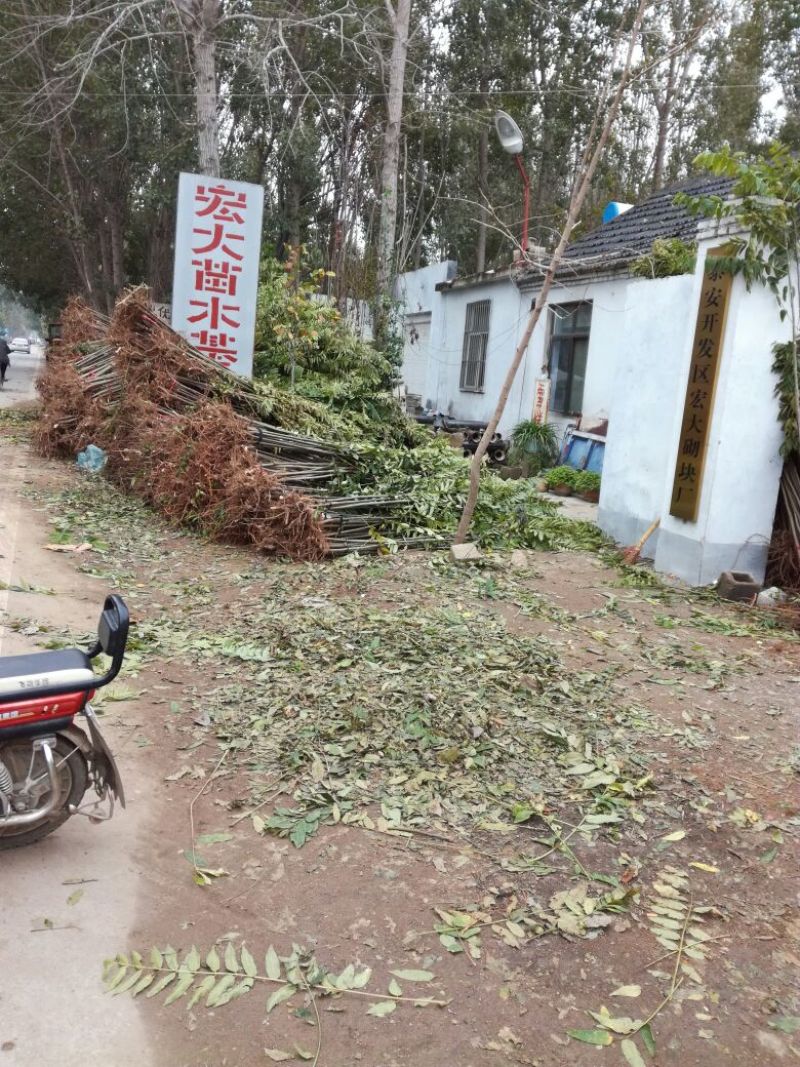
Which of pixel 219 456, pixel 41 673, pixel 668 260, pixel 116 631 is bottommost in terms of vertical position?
pixel 41 673

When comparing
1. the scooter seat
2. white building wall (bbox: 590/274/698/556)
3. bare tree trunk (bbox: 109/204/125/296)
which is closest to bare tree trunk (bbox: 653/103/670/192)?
bare tree trunk (bbox: 109/204/125/296)

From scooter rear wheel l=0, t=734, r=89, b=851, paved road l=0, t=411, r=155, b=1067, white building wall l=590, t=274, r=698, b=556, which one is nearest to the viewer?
paved road l=0, t=411, r=155, b=1067

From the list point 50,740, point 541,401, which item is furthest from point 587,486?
point 50,740

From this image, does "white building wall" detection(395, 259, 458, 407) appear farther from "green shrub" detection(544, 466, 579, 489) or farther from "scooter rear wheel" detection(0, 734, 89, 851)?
"scooter rear wheel" detection(0, 734, 89, 851)

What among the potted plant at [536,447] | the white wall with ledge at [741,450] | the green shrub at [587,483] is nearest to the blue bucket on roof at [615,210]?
the potted plant at [536,447]

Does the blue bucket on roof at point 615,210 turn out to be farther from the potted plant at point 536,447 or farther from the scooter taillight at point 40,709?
the scooter taillight at point 40,709

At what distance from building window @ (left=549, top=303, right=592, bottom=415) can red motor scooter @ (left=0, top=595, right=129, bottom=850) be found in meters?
10.7

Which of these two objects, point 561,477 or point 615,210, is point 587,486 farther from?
point 615,210

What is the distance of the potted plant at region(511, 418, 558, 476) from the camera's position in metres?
12.9

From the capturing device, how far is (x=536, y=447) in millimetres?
12945

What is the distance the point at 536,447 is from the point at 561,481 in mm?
1437

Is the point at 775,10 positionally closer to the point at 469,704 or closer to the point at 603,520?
the point at 603,520

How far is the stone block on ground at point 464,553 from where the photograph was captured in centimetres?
741

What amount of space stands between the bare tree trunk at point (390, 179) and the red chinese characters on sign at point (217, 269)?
5.23 meters
